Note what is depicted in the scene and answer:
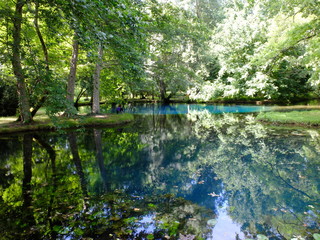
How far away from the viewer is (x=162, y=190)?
577 centimetres

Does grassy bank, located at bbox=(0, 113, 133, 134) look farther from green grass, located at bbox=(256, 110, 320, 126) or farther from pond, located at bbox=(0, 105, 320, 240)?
green grass, located at bbox=(256, 110, 320, 126)

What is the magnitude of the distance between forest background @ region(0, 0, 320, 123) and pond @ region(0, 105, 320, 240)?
2.26 metres

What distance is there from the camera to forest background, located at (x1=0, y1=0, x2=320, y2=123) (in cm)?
570

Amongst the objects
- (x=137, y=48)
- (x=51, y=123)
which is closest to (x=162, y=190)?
(x=137, y=48)

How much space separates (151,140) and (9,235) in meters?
9.27

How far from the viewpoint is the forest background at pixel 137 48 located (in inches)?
224

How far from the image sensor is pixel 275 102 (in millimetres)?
35750

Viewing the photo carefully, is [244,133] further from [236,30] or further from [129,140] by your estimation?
[236,30]

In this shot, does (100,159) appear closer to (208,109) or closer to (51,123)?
(51,123)

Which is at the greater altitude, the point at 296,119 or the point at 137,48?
the point at 137,48

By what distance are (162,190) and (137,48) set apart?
835 centimetres

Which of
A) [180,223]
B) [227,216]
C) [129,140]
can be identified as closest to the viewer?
[180,223]

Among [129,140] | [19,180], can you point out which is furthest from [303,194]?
[129,140]

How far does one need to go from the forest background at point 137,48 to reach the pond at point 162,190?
2260mm
